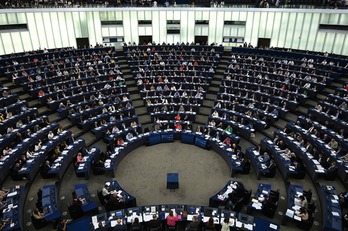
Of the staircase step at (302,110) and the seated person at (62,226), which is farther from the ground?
the staircase step at (302,110)

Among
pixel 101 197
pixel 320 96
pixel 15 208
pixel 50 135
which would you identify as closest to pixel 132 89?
pixel 50 135

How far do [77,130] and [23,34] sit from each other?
47.7ft

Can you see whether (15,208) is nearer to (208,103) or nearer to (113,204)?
(113,204)

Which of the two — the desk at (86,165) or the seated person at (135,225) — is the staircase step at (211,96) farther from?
the seated person at (135,225)

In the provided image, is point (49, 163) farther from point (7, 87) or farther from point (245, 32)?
point (245, 32)

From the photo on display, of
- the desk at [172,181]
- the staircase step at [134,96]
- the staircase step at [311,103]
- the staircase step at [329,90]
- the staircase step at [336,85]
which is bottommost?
the desk at [172,181]

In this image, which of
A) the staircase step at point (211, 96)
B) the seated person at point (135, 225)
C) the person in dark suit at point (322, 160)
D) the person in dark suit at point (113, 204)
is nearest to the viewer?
the seated person at point (135, 225)

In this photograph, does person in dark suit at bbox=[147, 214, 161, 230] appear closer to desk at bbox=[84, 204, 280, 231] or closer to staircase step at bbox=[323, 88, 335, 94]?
desk at bbox=[84, 204, 280, 231]

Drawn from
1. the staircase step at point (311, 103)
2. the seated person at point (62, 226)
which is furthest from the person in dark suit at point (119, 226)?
the staircase step at point (311, 103)

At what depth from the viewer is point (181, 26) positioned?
33125 mm

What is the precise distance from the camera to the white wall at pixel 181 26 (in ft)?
88.2

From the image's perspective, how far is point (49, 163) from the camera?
15.1 metres

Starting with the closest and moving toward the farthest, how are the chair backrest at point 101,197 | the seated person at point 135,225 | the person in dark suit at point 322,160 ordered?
the seated person at point 135,225 → the chair backrest at point 101,197 → the person in dark suit at point 322,160

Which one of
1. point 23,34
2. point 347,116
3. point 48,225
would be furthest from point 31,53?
point 347,116
